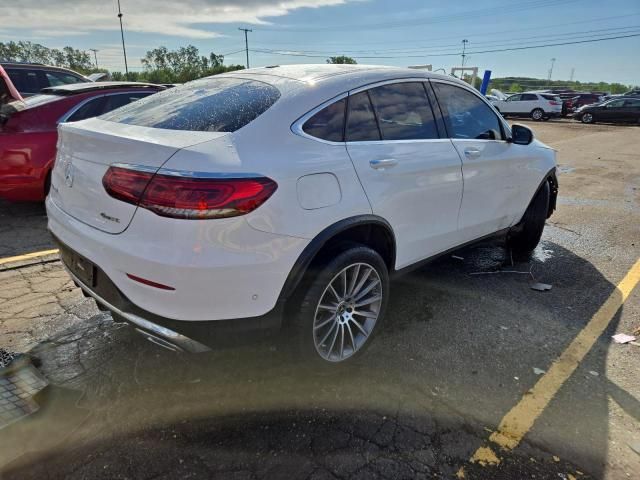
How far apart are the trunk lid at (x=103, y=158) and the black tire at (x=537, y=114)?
2975cm

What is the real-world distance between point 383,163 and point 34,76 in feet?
26.9

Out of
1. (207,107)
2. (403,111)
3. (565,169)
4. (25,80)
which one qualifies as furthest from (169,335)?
(565,169)

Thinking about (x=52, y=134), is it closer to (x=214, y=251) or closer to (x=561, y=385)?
(x=214, y=251)

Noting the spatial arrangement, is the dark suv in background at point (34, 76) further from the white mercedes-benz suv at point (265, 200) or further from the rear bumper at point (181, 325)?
the rear bumper at point (181, 325)

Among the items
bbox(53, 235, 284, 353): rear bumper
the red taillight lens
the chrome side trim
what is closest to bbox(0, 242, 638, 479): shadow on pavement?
bbox(53, 235, 284, 353): rear bumper

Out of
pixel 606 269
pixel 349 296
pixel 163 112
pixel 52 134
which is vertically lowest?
pixel 606 269

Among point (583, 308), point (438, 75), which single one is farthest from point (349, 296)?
point (583, 308)

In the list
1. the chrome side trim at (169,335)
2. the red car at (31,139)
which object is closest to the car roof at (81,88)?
the red car at (31,139)

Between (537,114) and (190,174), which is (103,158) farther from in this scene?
(537,114)

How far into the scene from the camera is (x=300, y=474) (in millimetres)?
2090

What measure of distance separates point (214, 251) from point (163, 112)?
1.14 metres

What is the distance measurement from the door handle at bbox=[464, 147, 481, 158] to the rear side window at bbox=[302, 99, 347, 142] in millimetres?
1201

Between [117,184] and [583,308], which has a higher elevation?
[117,184]

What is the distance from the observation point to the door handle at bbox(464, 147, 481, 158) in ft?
11.1
